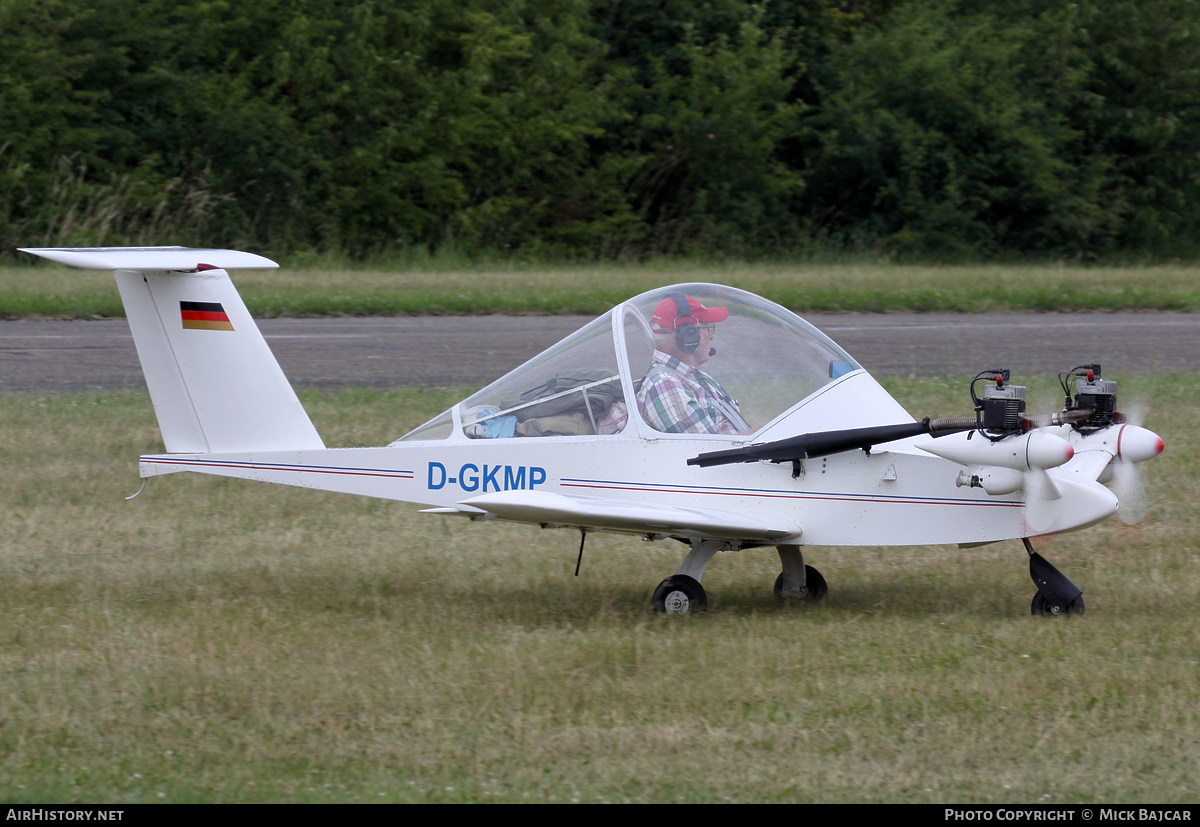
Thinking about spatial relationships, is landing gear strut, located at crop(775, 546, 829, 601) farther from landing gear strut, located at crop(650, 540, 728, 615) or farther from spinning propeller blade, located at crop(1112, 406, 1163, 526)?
spinning propeller blade, located at crop(1112, 406, 1163, 526)

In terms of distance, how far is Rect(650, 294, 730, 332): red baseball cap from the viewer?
6.38 meters

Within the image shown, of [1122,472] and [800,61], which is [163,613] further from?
[800,61]

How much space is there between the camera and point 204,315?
6.61 metres

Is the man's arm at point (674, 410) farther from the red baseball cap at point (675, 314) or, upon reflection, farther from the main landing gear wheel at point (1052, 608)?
the main landing gear wheel at point (1052, 608)

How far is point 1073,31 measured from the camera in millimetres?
29781

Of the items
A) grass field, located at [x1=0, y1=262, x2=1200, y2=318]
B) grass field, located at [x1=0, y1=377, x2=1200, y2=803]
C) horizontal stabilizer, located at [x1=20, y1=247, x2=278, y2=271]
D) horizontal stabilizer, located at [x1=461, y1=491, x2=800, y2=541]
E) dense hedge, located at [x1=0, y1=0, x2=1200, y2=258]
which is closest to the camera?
grass field, located at [x1=0, y1=377, x2=1200, y2=803]

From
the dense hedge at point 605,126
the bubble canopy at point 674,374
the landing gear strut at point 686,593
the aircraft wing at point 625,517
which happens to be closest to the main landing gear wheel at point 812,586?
the landing gear strut at point 686,593

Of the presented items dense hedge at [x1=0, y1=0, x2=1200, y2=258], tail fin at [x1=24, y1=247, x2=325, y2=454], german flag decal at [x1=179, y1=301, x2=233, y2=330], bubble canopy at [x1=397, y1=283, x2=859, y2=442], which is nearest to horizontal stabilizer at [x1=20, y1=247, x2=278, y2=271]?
tail fin at [x1=24, y1=247, x2=325, y2=454]

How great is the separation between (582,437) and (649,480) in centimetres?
42

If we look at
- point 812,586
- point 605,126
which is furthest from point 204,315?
point 605,126

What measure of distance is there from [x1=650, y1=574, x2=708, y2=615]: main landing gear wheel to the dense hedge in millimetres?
18184

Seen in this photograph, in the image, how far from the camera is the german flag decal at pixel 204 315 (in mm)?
6578

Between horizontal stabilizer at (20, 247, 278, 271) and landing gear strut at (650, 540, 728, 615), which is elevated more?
horizontal stabilizer at (20, 247, 278, 271)

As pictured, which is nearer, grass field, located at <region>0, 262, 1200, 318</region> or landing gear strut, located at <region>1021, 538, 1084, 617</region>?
landing gear strut, located at <region>1021, 538, 1084, 617</region>
